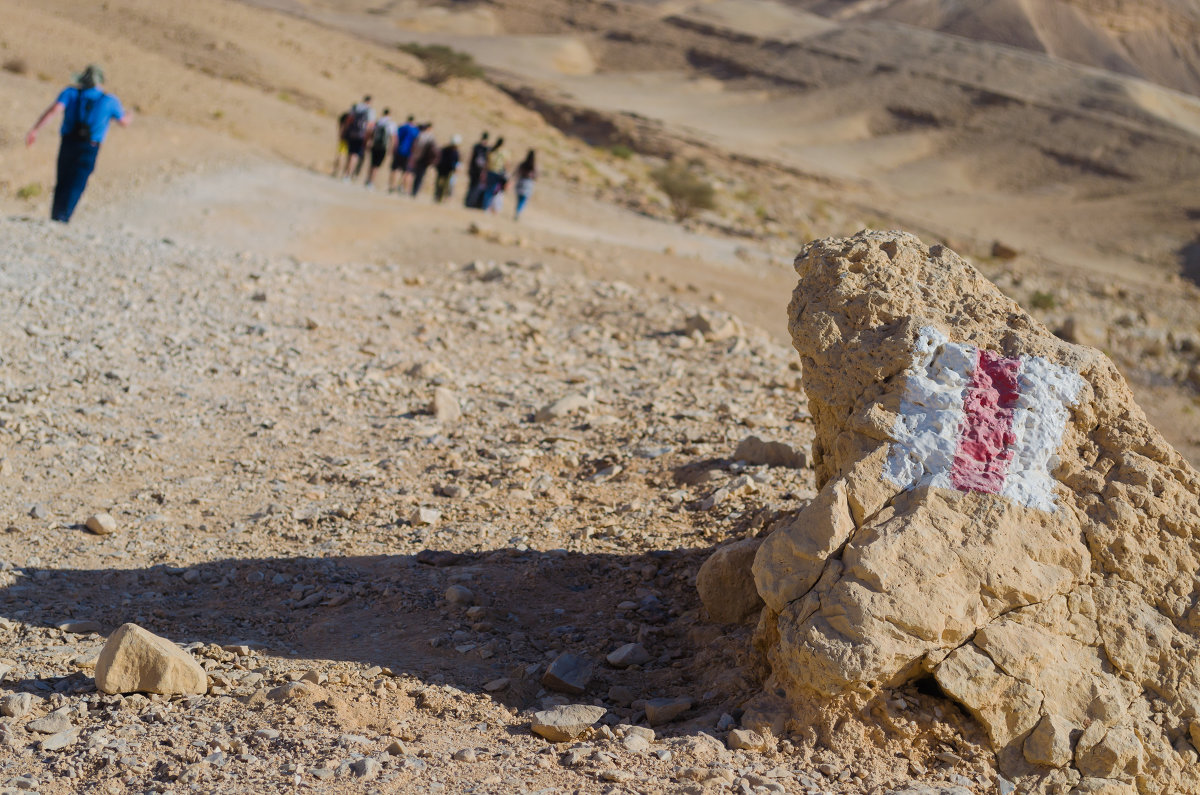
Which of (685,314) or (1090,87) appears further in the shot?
(1090,87)

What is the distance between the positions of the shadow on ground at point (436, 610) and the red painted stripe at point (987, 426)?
1.13 metres

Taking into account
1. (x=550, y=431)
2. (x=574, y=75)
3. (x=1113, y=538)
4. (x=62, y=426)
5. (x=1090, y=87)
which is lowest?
(x=62, y=426)

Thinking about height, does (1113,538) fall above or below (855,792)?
above

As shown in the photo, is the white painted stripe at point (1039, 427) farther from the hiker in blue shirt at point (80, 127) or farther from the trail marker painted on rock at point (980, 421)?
the hiker in blue shirt at point (80, 127)

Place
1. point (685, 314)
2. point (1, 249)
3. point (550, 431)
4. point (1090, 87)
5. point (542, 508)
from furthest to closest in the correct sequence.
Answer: point (1090, 87), point (685, 314), point (1, 249), point (550, 431), point (542, 508)

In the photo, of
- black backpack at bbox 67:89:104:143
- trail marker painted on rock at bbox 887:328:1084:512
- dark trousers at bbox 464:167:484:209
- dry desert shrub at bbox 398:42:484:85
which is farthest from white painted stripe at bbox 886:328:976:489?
dry desert shrub at bbox 398:42:484:85

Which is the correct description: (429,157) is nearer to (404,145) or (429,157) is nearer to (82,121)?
(404,145)

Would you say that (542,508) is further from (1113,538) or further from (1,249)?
(1,249)

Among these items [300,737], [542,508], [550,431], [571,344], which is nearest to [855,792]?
[300,737]

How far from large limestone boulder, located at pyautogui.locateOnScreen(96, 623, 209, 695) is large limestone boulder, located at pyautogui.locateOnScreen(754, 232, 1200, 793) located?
210cm

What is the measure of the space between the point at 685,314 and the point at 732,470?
5240 millimetres

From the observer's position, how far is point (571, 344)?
9773mm

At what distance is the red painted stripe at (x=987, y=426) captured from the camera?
3658 mm

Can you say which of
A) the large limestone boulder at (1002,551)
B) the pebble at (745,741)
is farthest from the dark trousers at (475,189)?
the pebble at (745,741)
